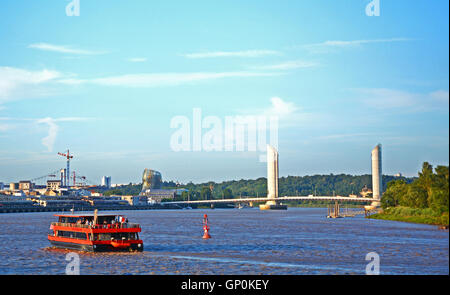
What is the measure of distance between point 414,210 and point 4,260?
8435cm

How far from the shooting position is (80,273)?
48719 mm

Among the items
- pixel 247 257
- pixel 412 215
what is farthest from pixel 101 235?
pixel 412 215

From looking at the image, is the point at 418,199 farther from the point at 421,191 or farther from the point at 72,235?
the point at 72,235

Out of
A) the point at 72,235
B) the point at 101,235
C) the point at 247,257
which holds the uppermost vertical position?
the point at 101,235

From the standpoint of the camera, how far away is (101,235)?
64.1m

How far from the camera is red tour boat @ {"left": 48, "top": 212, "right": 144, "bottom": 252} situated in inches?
2505

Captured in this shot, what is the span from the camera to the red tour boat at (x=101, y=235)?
63625 mm

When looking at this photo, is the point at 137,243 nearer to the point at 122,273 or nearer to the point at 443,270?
the point at 122,273

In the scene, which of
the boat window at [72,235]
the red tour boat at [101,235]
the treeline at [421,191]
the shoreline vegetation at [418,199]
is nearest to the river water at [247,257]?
the red tour boat at [101,235]

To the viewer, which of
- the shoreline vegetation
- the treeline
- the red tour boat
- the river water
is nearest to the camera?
the river water

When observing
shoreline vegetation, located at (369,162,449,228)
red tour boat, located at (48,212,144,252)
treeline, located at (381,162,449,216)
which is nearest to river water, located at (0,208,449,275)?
red tour boat, located at (48,212,144,252)

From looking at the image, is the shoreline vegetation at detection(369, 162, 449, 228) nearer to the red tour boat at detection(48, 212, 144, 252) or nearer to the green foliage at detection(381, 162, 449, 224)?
the green foliage at detection(381, 162, 449, 224)

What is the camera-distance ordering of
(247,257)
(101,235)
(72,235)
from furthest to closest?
(72,235)
(101,235)
(247,257)
